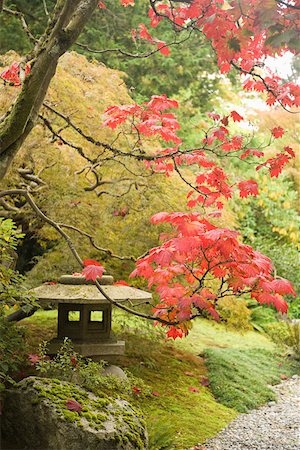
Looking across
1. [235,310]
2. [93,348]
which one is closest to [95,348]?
[93,348]

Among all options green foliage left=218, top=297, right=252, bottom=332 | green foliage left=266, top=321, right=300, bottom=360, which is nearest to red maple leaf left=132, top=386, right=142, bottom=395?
green foliage left=218, top=297, right=252, bottom=332

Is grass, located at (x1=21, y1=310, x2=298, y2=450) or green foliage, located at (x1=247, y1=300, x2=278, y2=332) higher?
green foliage, located at (x1=247, y1=300, x2=278, y2=332)

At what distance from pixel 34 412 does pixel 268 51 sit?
2802 millimetres

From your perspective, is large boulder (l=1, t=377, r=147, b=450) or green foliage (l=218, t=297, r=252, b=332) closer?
large boulder (l=1, t=377, r=147, b=450)

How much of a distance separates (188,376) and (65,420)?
3302 mm

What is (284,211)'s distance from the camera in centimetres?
1288

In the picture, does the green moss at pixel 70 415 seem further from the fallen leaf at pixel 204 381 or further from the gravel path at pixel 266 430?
the fallen leaf at pixel 204 381

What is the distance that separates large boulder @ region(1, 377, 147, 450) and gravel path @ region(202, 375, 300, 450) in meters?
1.25

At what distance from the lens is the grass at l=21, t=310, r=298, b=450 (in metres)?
4.69

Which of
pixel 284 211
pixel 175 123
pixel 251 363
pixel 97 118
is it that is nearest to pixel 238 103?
pixel 284 211

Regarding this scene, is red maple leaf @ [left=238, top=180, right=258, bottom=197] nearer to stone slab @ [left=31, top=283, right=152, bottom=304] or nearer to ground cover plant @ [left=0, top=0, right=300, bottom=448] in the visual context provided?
ground cover plant @ [left=0, top=0, right=300, bottom=448]

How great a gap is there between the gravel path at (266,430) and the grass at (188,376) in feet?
0.37

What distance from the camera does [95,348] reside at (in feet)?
15.9

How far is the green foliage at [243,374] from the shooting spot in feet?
19.6
